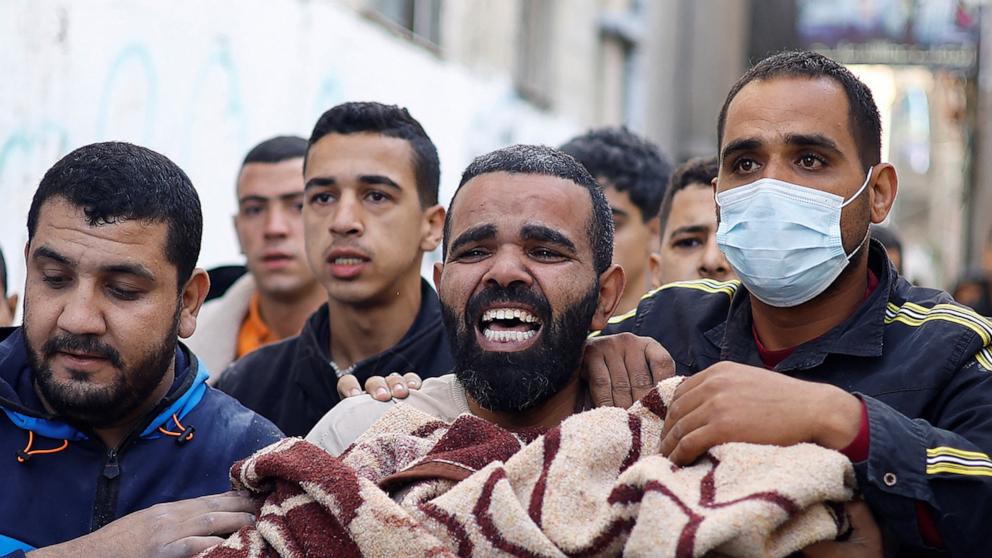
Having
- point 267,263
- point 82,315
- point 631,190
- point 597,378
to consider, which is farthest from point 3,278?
point 631,190

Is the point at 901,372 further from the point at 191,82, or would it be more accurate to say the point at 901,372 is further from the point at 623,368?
the point at 191,82

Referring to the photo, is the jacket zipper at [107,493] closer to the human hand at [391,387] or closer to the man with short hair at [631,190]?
the human hand at [391,387]

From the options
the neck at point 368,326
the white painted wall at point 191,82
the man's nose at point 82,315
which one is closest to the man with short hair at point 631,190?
the neck at point 368,326

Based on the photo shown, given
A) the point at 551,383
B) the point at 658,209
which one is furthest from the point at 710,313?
the point at 658,209

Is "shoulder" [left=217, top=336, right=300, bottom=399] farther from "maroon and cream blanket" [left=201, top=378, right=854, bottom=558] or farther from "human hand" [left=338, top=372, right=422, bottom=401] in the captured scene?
"maroon and cream blanket" [left=201, top=378, right=854, bottom=558]

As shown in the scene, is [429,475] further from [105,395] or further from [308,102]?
[308,102]

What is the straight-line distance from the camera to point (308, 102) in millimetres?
7797

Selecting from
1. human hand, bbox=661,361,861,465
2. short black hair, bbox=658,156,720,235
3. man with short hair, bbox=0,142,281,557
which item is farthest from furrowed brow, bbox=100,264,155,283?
short black hair, bbox=658,156,720,235

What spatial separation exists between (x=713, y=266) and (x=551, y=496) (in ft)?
8.99

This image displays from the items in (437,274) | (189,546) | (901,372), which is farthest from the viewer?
(437,274)

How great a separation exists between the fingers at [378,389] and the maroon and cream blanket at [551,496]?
0.47 metres

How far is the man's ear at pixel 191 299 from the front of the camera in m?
3.42

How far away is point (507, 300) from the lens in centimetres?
316

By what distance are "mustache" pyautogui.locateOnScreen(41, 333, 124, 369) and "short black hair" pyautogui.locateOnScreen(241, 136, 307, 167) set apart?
2.75 metres
